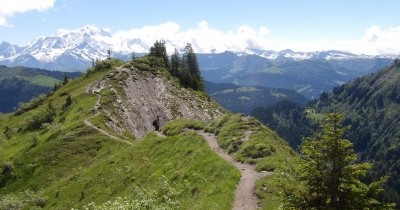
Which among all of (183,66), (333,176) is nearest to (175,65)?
(183,66)

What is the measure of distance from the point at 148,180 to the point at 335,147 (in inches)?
1116

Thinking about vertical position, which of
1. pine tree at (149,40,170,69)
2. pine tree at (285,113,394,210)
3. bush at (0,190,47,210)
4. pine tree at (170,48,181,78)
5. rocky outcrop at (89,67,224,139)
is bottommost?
bush at (0,190,47,210)

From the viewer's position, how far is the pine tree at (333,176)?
60.0ft

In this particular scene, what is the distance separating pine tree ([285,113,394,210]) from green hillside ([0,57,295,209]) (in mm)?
6471

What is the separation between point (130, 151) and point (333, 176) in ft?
142

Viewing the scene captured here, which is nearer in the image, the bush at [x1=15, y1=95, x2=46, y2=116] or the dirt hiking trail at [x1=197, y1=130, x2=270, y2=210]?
the dirt hiking trail at [x1=197, y1=130, x2=270, y2=210]

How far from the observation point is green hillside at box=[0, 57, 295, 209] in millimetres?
36188

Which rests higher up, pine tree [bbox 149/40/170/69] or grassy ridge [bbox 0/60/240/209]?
pine tree [bbox 149/40/170/69]

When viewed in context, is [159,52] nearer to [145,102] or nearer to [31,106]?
[31,106]

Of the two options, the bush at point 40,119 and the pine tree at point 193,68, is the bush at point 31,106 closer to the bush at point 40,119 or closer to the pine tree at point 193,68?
the bush at point 40,119

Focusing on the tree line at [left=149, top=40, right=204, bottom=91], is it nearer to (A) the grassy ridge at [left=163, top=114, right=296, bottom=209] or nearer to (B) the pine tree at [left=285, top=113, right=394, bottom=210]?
(A) the grassy ridge at [left=163, top=114, right=296, bottom=209]

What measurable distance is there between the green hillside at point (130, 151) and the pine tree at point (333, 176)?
6.47 m

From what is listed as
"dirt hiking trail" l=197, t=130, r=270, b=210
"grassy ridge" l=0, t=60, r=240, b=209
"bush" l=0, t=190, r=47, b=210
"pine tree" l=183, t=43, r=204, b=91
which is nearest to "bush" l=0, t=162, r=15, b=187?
"grassy ridge" l=0, t=60, r=240, b=209

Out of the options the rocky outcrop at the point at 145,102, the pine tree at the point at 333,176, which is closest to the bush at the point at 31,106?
the rocky outcrop at the point at 145,102
